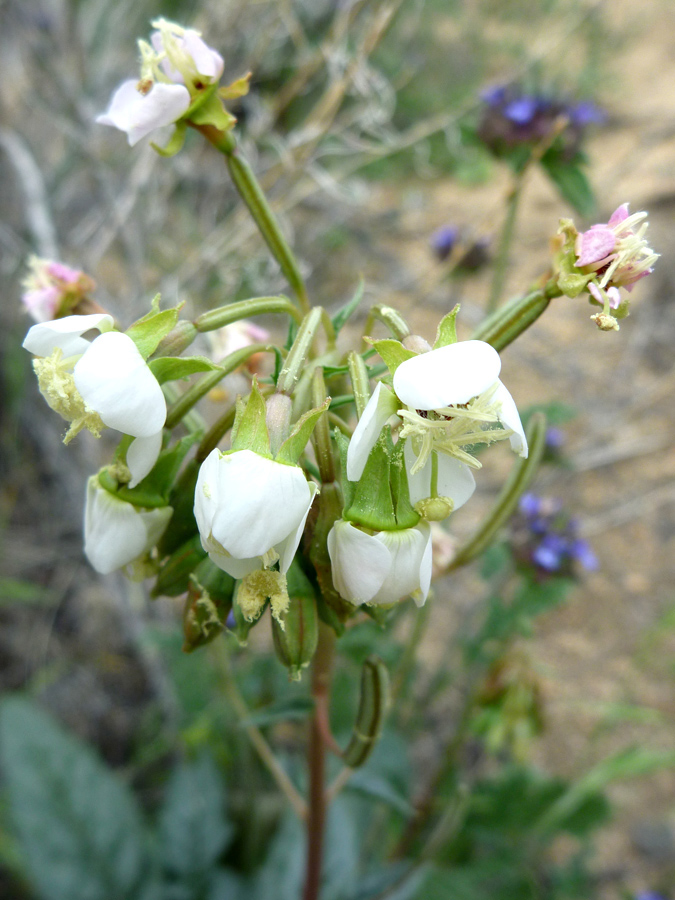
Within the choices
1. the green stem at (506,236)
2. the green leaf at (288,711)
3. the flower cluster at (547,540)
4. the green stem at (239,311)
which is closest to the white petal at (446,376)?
the green stem at (239,311)

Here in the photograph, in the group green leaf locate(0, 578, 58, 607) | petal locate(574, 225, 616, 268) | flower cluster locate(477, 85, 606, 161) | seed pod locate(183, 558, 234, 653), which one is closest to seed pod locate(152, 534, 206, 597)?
seed pod locate(183, 558, 234, 653)

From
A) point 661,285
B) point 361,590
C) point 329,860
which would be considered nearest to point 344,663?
point 329,860

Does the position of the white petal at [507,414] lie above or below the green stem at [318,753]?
above

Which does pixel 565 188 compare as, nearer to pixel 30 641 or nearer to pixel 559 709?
pixel 559 709

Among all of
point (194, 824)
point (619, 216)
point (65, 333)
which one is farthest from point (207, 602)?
point (194, 824)

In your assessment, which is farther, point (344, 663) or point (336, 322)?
point (344, 663)

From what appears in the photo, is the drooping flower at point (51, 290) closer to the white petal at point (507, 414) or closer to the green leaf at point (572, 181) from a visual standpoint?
the white petal at point (507, 414)
